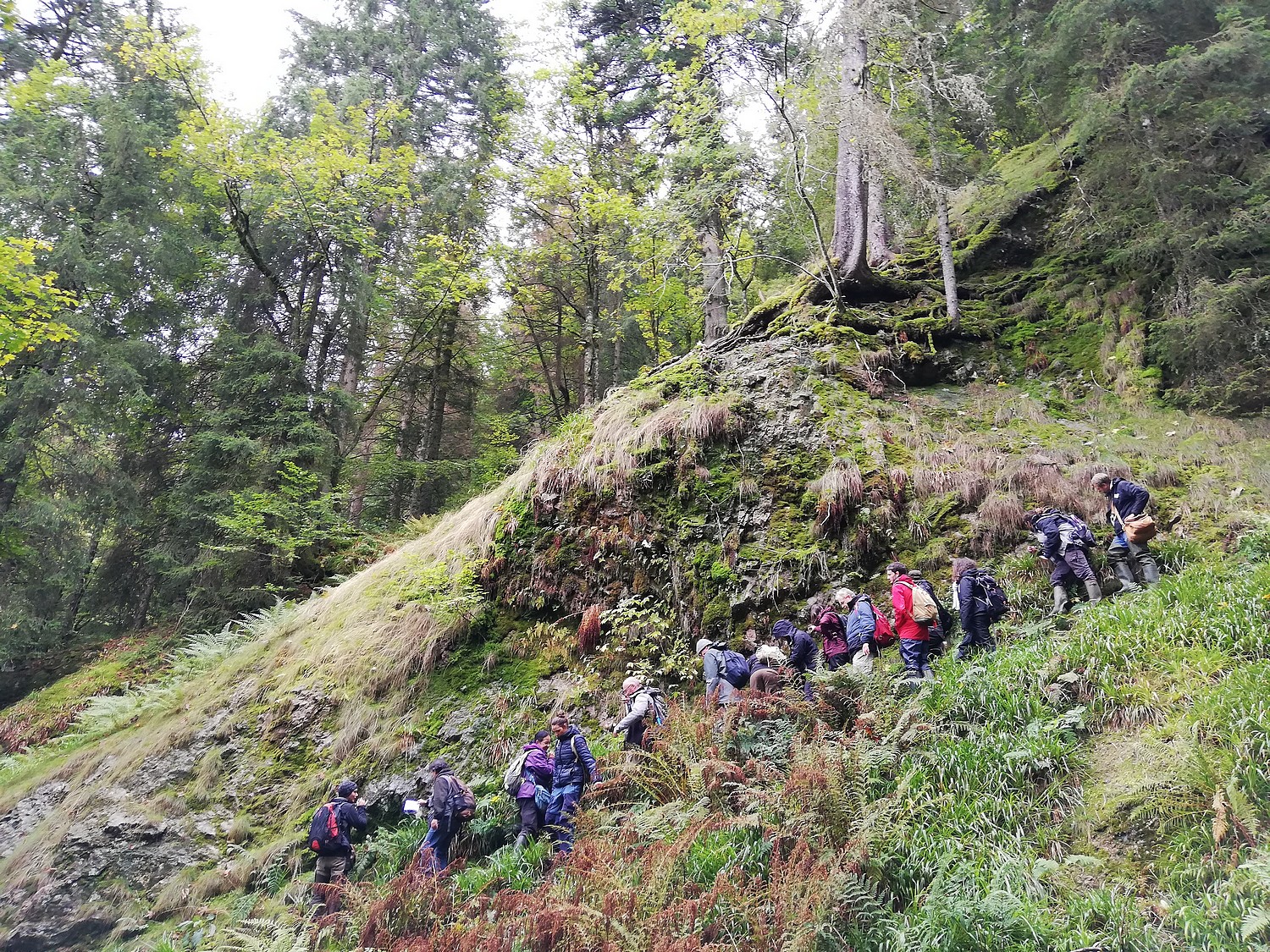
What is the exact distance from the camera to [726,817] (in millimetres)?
4715

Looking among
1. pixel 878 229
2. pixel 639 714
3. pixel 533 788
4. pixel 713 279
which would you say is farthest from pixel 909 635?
pixel 878 229

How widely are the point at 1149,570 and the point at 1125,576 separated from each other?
20cm

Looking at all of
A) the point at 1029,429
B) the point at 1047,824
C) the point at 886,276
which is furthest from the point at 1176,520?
the point at 886,276

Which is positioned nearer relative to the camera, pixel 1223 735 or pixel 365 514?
pixel 1223 735

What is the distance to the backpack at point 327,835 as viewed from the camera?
6.45 metres

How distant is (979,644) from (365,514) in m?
16.8

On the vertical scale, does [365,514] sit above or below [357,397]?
below

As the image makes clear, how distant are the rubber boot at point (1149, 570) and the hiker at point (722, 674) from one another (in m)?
3.88

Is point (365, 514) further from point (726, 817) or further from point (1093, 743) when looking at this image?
point (1093, 743)

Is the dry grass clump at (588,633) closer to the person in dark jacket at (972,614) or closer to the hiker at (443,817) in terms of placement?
the hiker at (443,817)

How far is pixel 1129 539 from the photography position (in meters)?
6.00

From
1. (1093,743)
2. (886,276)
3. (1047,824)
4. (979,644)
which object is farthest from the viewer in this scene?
(886,276)

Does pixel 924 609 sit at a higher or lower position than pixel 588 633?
higher

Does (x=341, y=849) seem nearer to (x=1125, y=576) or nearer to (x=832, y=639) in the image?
(x=832, y=639)
